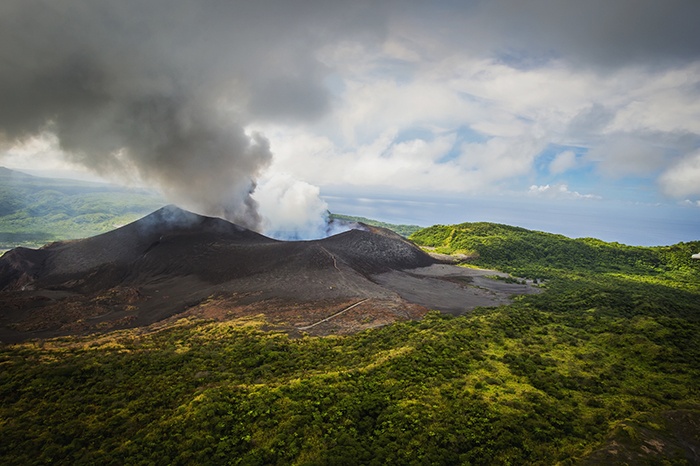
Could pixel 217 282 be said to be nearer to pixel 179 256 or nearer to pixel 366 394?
pixel 179 256

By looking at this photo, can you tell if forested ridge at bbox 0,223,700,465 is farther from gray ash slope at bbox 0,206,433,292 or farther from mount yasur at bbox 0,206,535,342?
gray ash slope at bbox 0,206,433,292

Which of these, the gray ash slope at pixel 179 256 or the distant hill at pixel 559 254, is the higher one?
the distant hill at pixel 559 254

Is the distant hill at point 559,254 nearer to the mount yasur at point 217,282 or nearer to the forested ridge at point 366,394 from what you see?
the mount yasur at point 217,282

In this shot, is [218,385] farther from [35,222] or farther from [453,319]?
[35,222]

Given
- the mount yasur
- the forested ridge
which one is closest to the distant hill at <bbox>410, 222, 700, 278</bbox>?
the mount yasur

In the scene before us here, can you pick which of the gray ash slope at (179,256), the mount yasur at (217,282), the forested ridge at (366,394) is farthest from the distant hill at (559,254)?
the forested ridge at (366,394)

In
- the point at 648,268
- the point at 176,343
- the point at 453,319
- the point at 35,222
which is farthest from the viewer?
the point at 35,222

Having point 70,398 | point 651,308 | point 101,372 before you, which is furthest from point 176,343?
point 651,308

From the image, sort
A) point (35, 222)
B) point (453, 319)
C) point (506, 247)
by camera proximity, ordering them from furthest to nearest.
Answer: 1. point (35, 222)
2. point (506, 247)
3. point (453, 319)
